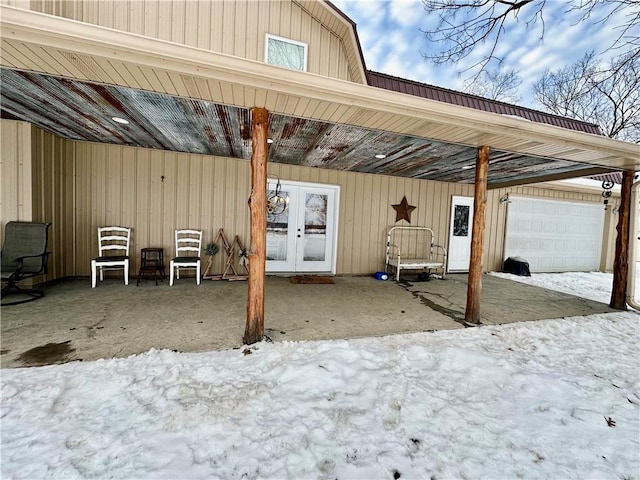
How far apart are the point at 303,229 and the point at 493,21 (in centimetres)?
430

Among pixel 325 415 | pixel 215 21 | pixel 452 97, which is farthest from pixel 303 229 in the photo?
pixel 452 97

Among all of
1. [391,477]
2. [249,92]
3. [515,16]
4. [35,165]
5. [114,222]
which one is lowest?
[391,477]

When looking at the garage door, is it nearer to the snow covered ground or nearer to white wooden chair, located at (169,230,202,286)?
the snow covered ground

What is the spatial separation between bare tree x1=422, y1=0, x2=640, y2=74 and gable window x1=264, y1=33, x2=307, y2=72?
7.20ft

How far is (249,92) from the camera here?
2.26m

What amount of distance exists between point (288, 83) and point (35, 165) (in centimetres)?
416

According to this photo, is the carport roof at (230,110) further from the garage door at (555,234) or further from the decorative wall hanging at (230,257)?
the garage door at (555,234)

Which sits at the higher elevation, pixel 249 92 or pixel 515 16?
pixel 515 16

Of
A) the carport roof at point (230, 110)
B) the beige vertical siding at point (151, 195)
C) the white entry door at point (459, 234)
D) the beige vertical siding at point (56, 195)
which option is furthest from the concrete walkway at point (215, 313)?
the carport roof at point (230, 110)

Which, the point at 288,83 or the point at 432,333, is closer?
the point at 288,83

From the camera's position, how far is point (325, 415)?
5.53 feet

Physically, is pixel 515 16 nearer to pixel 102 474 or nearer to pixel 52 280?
pixel 102 474

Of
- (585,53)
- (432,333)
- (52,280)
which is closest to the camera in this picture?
(432,333)

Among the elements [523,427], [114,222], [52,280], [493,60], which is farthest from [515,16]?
[52,280]
